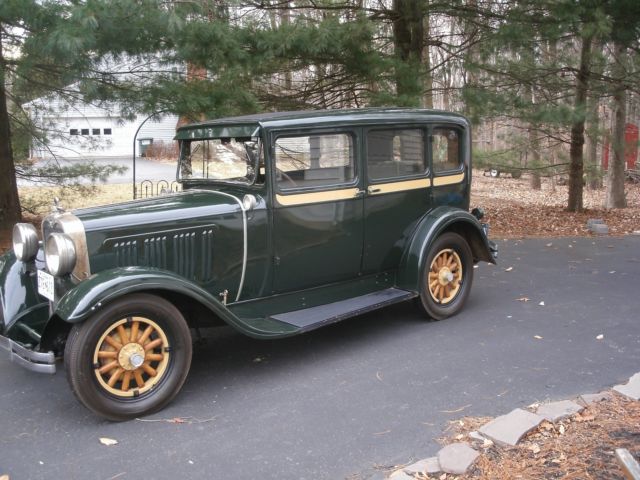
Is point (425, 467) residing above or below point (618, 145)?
below

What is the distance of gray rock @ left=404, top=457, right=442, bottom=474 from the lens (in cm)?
295

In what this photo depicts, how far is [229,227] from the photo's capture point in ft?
14.1

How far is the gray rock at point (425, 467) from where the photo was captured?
2.95m

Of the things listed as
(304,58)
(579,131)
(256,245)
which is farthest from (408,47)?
(256,245)

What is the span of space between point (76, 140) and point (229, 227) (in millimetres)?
7111

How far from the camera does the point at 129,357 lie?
11.9 feet

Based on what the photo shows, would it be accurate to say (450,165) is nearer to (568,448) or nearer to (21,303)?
(568,448)

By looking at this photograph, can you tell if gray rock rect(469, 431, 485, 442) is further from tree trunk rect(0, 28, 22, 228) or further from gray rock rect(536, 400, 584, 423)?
tree trunk rect(0, 28, 22, 228)

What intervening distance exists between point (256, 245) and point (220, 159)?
0.90 meters

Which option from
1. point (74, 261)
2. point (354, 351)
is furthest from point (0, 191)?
point (354, 351)

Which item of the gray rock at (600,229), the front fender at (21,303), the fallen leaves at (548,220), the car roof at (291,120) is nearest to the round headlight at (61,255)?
the front fender at (21,303)

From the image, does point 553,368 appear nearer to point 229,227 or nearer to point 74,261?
point 229,227

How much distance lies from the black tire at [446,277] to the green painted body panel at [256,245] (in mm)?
144

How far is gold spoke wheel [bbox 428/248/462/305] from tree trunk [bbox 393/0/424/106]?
134 inches
